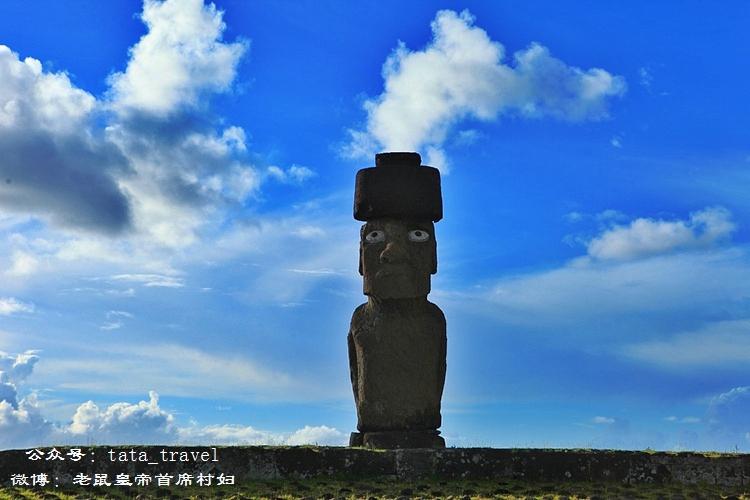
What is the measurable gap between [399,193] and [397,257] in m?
1.20

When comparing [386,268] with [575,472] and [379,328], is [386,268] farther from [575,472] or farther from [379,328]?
[575,472]

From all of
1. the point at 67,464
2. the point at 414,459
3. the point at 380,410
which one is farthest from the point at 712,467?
the point at 67,464

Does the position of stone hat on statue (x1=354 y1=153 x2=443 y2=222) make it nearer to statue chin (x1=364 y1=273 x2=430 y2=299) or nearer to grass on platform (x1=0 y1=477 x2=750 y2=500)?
statue chin (x1=364 y1=273 x2=430 y2=299)

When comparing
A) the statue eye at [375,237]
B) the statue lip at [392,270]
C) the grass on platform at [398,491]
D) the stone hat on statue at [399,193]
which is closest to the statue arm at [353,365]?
the statue lip at [392,270]

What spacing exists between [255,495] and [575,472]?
480 cm

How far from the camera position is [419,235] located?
1783cm

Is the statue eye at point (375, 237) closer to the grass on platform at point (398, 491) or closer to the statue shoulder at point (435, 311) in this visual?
the statue shoulder at point (435, 311)

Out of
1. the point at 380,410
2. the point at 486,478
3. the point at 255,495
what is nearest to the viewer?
the point at 255,495

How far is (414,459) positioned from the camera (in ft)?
48.4

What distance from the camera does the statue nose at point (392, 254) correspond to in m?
17.4

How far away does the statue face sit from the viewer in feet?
57.2

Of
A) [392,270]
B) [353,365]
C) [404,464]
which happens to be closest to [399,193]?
[392,270]

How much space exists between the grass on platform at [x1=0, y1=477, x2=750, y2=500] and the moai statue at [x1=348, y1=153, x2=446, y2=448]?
2.80 meters

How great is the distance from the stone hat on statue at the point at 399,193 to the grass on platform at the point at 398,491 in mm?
5199
